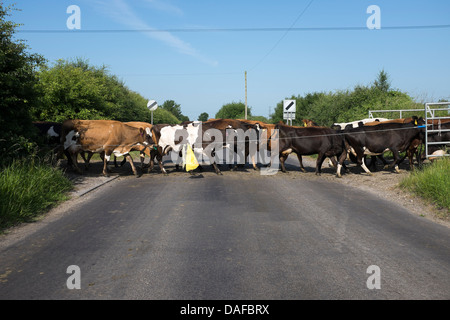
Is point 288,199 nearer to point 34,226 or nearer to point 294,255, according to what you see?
point 294,255

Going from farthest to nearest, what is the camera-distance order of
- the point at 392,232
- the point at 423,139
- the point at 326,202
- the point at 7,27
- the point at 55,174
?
1. the point at 423,139
2. the point at 55,174
3. the point at 7,27
4. the point at 326,202
5. the point at 392,232

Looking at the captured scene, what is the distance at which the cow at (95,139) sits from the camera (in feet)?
45.7

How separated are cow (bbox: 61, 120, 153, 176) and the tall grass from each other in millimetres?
9060

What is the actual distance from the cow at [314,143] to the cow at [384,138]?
0.51 meters

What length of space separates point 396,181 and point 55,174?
9881 mm

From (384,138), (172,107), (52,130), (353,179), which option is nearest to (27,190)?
(52,130)

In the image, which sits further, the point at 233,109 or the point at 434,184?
the point at 233,109

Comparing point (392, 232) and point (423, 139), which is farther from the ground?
point (423, 139)

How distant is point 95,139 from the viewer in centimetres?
1415

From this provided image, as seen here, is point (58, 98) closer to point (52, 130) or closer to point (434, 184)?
point (52, 130)

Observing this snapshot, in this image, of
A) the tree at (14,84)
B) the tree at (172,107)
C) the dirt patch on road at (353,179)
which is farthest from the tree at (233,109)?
the tree at (14,84)

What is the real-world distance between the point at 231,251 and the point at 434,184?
6.01m

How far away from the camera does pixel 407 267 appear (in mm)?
4723
